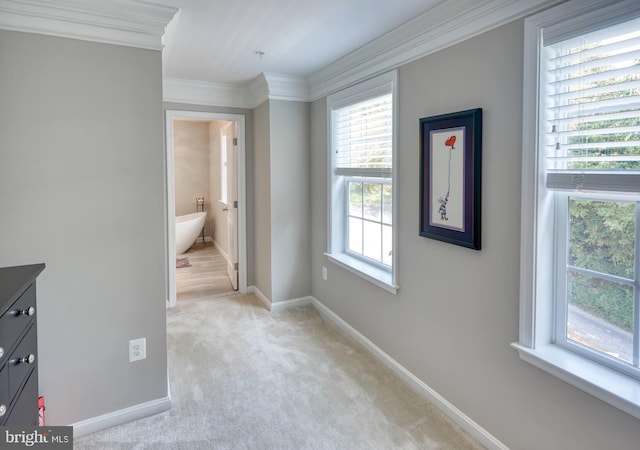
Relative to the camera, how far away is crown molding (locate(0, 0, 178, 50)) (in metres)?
1.87

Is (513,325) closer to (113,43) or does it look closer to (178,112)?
(113,43)

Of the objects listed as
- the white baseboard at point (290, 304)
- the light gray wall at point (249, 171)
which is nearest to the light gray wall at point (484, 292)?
the white baseboard at point (290, 304)

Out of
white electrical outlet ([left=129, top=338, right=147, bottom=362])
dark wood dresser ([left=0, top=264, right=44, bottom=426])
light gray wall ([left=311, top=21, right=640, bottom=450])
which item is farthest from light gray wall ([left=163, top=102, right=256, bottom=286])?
dark wood dresser ([left=0, top=264, right=44, bottom=426])

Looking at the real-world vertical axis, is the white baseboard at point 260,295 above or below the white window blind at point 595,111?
below

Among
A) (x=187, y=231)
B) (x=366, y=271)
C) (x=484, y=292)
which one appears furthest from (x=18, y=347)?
(x=187, y=231)

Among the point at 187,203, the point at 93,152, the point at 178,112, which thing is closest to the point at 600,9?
the point at 93,152

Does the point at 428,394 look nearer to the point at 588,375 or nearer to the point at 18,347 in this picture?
the point at 588,375

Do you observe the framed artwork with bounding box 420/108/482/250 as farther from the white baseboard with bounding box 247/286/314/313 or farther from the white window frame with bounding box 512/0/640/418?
the white baseboard with bounding box 247/286/314/313

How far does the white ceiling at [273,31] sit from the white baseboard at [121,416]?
2.22 m

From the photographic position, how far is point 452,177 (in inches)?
85.0

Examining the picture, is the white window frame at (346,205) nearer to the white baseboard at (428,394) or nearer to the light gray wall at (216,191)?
the white baseboard at (428,394)

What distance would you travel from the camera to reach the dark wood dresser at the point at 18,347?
1.13 m

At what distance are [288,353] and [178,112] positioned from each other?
2.55 meters

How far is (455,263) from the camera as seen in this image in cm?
220
